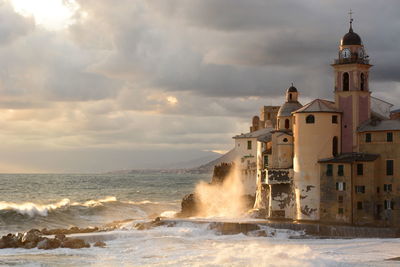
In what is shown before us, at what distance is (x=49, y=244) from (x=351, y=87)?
29166mm

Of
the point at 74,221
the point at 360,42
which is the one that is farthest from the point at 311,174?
the point at 74,221

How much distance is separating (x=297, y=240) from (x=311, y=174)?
7.54 metres

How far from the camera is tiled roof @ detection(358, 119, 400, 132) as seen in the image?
213 feet

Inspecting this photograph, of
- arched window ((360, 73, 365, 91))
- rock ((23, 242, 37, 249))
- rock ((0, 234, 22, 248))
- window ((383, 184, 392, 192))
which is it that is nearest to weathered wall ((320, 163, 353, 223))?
window ((383, 184, 392, 192))

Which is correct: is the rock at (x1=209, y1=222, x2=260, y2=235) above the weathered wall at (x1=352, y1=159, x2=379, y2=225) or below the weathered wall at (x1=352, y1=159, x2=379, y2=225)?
below

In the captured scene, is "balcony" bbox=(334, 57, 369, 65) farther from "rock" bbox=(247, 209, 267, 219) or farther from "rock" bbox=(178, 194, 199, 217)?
"rock" bbox=(178, 194, 199, 217)

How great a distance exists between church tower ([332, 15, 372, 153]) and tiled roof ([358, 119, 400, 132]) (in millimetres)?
695

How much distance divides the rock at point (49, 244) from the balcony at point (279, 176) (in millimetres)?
21013

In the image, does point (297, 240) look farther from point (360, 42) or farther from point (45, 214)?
point (45, 214)

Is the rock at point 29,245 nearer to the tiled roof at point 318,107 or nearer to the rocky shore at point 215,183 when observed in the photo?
the tiled roof at point 318,107

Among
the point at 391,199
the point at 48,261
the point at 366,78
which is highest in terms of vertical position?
the point at 366,78

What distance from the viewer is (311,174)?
66.5 m

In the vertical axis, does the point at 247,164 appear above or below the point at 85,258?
above

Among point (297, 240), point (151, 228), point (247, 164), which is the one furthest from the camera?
point (247, 164)
